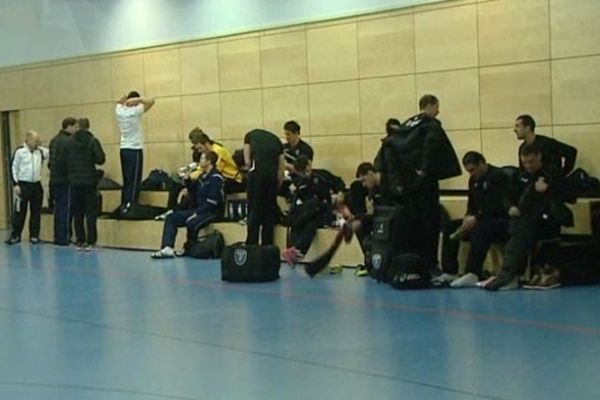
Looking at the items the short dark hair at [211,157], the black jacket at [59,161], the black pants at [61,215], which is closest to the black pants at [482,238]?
the short dark hair at [211,157]

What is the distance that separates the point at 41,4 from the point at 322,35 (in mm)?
8206

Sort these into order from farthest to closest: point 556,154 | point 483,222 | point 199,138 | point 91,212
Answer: point 91,212 → point 199,138 → point 556,154 → point 483,222

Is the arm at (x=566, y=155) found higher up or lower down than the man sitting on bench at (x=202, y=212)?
higher up

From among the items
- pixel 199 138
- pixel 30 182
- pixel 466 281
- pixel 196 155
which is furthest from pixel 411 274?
pixel 30 182

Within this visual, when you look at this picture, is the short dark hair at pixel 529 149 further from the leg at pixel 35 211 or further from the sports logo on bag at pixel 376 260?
the leg at pixel 35 211

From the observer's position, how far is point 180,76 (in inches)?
728

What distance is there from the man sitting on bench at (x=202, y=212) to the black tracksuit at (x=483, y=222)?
4.44 metres

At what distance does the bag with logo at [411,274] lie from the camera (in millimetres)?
11234

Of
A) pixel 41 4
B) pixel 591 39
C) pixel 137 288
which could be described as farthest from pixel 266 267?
pixel 41 4

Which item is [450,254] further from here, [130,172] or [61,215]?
[61,215]

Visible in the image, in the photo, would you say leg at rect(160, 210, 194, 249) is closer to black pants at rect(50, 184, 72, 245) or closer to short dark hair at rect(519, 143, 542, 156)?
black pants at rect(50, 184, 72, 245)

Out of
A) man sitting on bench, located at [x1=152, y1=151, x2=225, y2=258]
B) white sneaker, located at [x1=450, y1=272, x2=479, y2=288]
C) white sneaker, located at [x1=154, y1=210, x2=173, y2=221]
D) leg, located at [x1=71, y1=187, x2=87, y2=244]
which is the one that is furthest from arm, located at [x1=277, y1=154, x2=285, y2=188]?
leg, located at [x1=71, y1=187, x2=87, y2=244]

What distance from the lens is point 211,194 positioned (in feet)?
50.8

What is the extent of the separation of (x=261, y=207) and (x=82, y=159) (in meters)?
4.44
